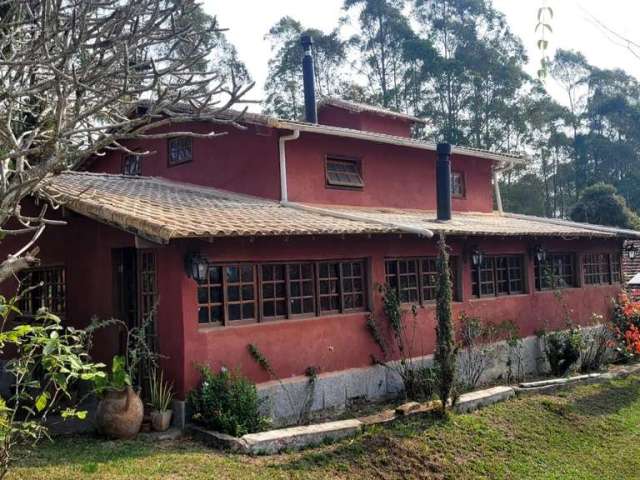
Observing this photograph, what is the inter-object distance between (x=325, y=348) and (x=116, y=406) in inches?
137

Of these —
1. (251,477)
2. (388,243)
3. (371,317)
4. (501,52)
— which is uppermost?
(501,52)

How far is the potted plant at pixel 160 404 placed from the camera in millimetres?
8180

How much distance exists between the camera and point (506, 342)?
1304cm

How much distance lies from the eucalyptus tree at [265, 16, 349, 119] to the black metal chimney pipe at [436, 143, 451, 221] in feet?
70.4

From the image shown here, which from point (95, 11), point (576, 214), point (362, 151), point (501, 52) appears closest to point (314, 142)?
point (362, 151)

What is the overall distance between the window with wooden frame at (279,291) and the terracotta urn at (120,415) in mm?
1447

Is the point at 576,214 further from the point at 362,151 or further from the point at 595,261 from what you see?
the point at 362,151

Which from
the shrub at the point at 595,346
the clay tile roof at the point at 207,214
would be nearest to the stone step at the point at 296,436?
the clay tile roof at the point at 207,214

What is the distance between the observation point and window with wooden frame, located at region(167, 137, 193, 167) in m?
14.0

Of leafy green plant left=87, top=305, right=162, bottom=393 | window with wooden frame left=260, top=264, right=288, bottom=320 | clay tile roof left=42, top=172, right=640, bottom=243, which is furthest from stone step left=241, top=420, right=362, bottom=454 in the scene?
clay tile roof left=42, top=172, right=640, bottom=243

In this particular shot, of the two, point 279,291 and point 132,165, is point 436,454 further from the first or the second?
point 132,165

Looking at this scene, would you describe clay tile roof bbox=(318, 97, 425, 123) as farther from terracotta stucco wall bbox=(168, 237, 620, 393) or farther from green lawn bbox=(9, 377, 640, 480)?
green lawn bbox=(9, 377, 640, 480)

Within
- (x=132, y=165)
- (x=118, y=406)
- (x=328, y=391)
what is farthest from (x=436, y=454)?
(x=132, y=165)

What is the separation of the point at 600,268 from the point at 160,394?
1318 centimetres
